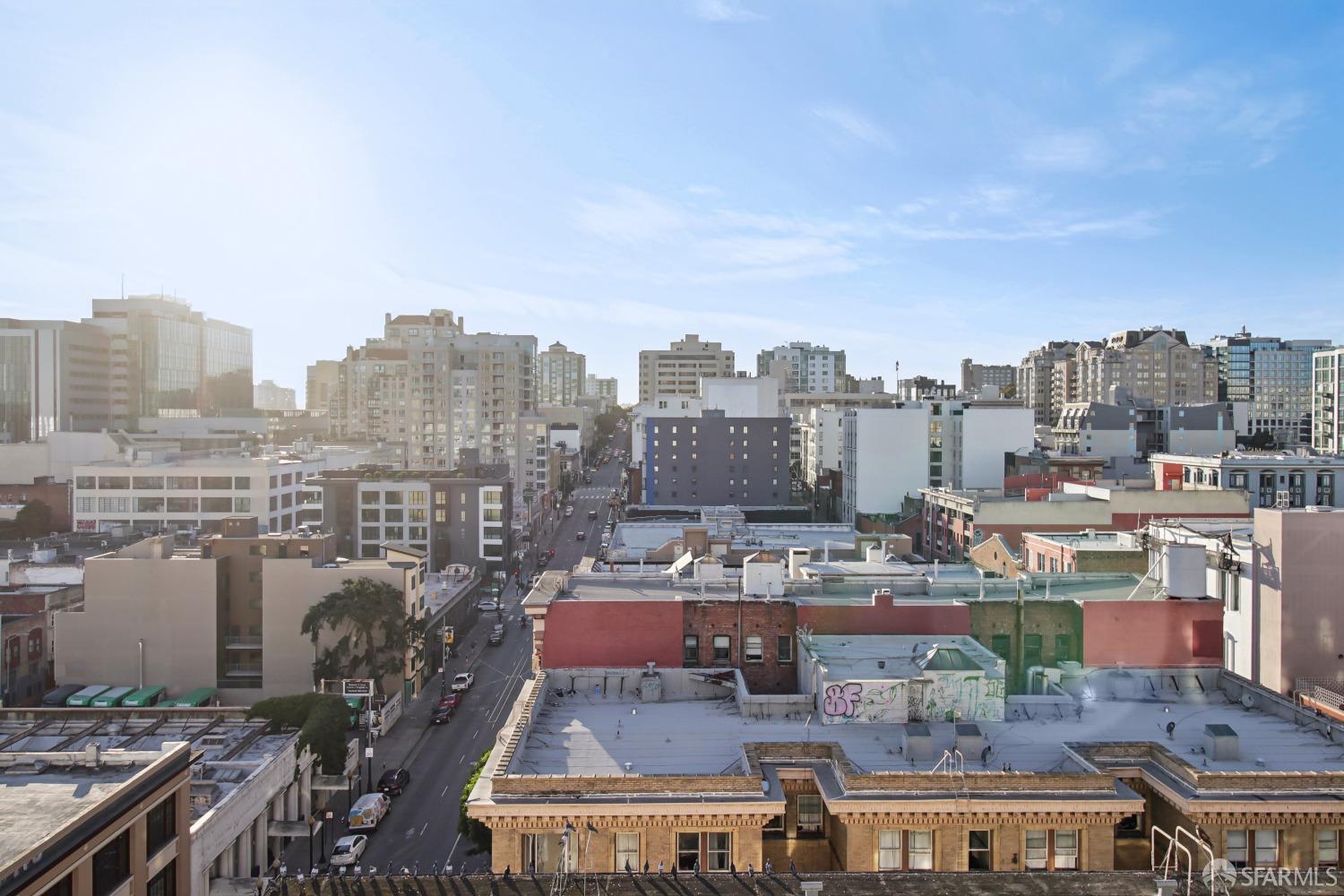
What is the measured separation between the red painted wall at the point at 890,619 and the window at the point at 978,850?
11.8m

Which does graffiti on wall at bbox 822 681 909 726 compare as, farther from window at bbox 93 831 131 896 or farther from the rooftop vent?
window at bbox 93 831 131 896

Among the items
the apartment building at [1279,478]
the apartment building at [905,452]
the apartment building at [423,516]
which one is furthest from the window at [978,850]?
the apartment building at [905,452]

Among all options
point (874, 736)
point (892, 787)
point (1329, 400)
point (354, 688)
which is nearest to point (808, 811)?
point (892, 787)

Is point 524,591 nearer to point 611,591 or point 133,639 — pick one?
point 133,639

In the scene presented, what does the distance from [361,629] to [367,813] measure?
16.8 m

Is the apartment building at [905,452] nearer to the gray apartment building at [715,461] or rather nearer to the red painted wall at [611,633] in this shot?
the gray apartment building at [715,461]

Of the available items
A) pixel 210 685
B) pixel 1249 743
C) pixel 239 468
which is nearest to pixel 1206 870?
pixel 1249 743

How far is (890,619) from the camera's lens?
32.8 m

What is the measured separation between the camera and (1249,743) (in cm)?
2588

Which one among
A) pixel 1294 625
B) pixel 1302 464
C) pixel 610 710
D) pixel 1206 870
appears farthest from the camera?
pixel 1302 464

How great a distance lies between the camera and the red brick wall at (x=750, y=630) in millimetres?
32219

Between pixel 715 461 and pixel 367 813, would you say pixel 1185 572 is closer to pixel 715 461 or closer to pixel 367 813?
pixel 367 813

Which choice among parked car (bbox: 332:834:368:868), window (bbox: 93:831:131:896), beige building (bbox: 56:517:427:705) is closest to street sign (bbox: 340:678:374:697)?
beige building (bbox: 56:517:427:705)

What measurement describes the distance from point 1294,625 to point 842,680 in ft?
80.0
